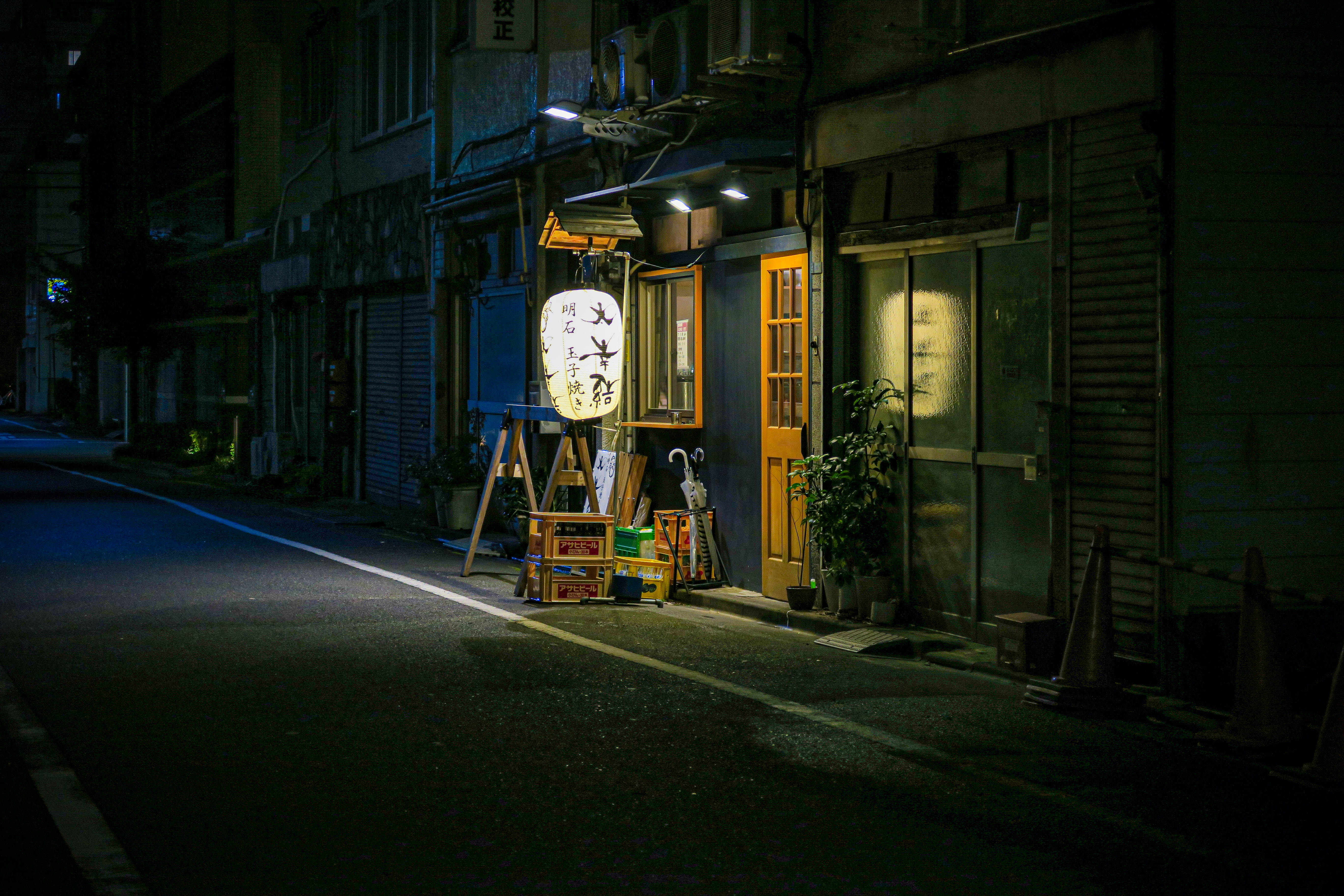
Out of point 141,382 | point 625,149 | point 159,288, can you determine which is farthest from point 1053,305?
point 141,382

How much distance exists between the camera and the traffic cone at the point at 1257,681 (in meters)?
7.45

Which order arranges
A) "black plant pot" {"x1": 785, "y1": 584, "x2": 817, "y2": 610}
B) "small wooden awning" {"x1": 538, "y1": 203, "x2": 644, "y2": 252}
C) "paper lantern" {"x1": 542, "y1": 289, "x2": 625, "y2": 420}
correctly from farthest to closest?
"small wooden awning" {"x1": 538, "y1": 203, "x2": 644, "y2": 252}, "paper lantern" {"x1": 542, "y1": 289, "x2": 625, "y2": 420}, "black plant pot" {"x1": 785, "y1": 584, "x2": 817, "y2": 610}

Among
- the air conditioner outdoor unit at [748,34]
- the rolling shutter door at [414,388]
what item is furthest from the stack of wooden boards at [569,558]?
the rolling shutter door at [414,388]

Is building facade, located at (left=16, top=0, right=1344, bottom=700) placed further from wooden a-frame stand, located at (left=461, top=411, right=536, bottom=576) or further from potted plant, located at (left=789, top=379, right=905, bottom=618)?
wooden a-frame stand, located at (left=461, top=411, right=536, bottom=576)

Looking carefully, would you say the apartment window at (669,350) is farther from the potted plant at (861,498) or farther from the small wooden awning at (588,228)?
the potted plant at (861,498)

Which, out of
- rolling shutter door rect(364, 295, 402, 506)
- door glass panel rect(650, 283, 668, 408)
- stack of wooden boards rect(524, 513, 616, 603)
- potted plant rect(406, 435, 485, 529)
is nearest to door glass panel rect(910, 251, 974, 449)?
stack of wooden boards rect(524, 513, 616, 603)

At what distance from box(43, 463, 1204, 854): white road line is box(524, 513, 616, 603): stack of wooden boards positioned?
593 millimetres

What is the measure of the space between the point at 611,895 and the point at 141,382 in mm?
43423

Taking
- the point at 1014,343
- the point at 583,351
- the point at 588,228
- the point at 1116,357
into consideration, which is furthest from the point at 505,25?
the point at 1116,357

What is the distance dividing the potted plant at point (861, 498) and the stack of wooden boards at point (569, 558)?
2.05 metres

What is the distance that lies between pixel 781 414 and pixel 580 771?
6.64m

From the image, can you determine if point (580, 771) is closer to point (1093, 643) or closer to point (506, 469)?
point (1093, 643)

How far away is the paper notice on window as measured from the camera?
47.4ft

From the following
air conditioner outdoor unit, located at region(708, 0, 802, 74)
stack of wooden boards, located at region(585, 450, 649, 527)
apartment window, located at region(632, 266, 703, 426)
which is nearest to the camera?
air conditioner outdoor unit, located at region(708, 0, 802, 74)
